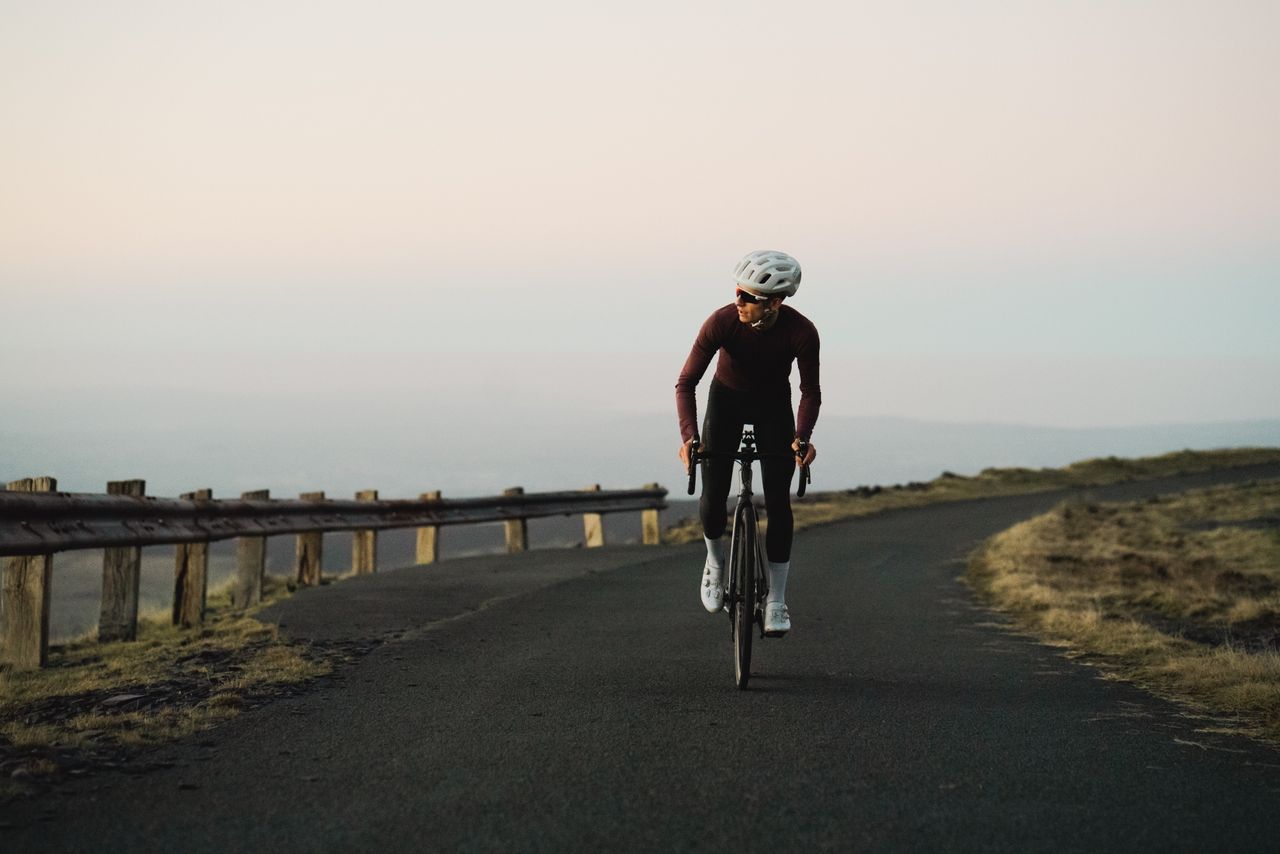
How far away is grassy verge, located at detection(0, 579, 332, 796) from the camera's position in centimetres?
564

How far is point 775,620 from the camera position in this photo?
8039 mm

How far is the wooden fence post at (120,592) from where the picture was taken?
10305 mm

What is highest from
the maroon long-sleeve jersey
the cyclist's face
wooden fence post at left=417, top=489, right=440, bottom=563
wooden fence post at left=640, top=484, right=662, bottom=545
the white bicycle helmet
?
the white bicycle helmet

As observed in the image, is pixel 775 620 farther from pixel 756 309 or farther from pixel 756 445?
pixel 756 309

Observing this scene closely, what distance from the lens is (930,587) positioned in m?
14.5

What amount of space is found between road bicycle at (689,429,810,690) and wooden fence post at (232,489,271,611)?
6345 mm

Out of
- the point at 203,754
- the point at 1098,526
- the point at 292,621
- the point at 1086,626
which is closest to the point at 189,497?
the point at 292,621

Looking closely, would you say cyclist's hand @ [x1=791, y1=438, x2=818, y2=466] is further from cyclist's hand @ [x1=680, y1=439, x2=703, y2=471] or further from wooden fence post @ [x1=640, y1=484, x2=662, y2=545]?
wooden fence post @ [x1=640, y1=484, x2=662, y2=545]

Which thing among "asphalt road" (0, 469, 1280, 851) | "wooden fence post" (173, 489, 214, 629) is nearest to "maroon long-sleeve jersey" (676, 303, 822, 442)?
"asphalt road" (0, 469, 1280, 851)

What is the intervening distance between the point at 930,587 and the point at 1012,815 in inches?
383

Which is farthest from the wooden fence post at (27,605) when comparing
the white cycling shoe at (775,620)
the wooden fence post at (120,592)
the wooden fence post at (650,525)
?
the wooden fence post at (650,525)

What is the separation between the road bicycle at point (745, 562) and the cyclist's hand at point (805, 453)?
0.04ft

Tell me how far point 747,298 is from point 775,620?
193 centimetres

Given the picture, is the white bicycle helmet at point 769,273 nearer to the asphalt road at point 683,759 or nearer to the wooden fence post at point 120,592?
the asphalt road at point 683,759
